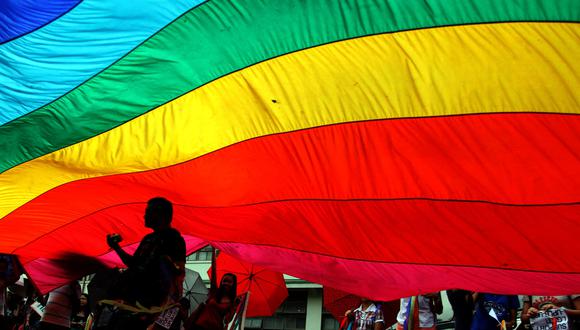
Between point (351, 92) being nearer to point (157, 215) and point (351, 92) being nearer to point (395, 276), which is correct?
point (157, 215)

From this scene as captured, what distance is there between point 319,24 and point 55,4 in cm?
191

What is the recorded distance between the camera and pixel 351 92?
457cm

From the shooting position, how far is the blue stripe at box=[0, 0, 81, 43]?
4262 millimetres

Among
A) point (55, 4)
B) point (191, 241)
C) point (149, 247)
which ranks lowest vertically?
point (149, 247)

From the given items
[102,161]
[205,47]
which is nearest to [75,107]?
[102,161]

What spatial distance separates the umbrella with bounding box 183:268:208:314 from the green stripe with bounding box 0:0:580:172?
6.62 metres

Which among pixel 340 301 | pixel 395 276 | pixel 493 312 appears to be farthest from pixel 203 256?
pixel 395 276

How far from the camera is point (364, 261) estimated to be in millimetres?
6344

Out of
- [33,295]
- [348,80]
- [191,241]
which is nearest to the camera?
[348,80]

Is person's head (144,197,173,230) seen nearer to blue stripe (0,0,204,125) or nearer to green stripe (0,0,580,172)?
green stripe (0,0,580,172)

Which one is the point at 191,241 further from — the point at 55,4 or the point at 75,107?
the point at 55,4

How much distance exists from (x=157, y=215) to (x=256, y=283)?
22.6ft

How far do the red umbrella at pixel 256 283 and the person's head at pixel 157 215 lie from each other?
6.17 m

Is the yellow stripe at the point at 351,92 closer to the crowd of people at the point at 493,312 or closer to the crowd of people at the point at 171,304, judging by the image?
the crowd of people at the point at 171,304
